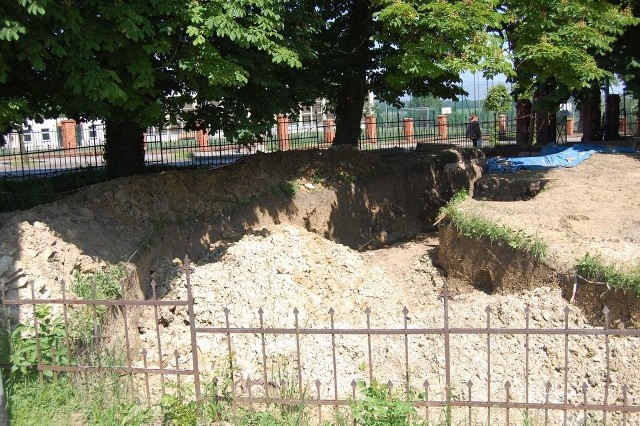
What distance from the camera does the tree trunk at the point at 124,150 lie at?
11.7 m

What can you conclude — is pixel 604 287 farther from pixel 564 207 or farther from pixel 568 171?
pixel 568 171

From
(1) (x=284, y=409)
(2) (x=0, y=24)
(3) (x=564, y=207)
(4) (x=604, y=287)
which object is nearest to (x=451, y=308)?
(4) (x=604, y=287)

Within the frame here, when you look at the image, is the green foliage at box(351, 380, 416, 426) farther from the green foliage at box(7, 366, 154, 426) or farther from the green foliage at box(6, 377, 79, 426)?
the green foliage at box(6, 377, 79, 426)

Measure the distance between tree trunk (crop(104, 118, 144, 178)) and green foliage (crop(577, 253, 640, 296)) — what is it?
8.02 m

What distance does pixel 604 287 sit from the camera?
668cm

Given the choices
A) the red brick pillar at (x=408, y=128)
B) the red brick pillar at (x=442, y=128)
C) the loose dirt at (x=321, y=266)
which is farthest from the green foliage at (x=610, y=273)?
the red brick pillar at (x=442, y=128)

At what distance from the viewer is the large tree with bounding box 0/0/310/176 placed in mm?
6789

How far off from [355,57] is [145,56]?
639 cm

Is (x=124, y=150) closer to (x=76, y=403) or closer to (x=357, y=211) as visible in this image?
(x=357, y=211)

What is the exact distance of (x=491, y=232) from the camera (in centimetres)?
834

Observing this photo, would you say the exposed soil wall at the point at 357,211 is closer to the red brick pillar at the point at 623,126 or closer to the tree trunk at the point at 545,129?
the tree trunk at the point at 545,129

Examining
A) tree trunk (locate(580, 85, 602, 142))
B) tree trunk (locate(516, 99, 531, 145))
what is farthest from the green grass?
tree trunk (locate(516, 99, 531, 145))

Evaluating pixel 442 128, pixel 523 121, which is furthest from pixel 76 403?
pixel 442 128

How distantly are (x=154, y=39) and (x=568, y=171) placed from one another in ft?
27.8
